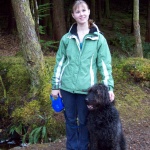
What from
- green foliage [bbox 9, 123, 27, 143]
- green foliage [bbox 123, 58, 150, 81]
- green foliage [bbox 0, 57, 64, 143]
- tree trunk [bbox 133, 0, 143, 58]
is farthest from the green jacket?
tree trunk [bbox 133, 0, 143, 58]

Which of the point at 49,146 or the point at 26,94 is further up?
the point at 26,94

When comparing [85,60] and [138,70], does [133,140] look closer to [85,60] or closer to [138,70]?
[85,60]

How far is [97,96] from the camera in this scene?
12.4 ft

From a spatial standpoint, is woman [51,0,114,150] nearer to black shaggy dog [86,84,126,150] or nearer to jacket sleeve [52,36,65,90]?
jacket sleeve [52,36,65,90]

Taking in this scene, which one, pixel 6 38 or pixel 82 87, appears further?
pixel 6 38

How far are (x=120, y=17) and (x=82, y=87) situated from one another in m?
22.2

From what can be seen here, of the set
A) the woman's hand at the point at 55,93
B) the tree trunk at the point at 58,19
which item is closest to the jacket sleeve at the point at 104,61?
the woman's hand at the point at 55,93

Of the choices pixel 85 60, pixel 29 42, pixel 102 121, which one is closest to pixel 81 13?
pixel 85 60

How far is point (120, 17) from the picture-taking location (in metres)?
25.2

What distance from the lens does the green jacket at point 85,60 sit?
12.6 ft

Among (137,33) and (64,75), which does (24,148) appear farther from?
Answer: (137,33)

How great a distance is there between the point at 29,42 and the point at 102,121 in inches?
129

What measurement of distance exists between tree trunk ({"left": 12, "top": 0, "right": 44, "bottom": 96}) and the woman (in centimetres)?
269

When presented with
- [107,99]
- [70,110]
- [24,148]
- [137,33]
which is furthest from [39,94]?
[137,33]
